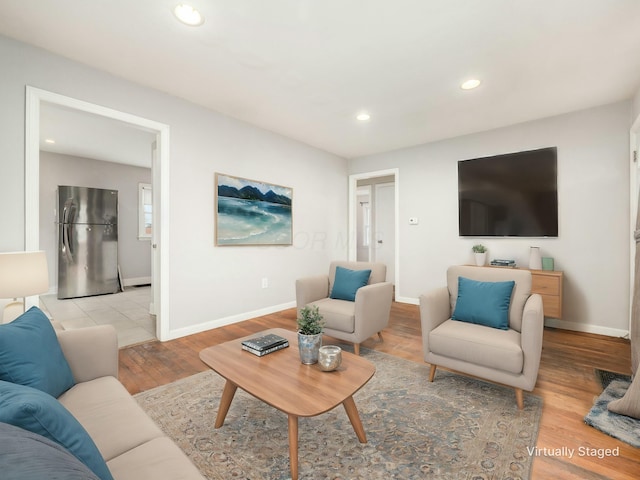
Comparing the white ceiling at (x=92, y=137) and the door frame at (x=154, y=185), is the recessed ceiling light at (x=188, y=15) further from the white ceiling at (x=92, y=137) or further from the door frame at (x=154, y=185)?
the white ceiling at (x=92, y=137)

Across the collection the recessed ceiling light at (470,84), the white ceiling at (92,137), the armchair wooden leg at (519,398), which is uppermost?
the white ceiling at (92,137)

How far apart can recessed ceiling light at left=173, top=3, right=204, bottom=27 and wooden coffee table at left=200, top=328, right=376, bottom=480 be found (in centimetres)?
212

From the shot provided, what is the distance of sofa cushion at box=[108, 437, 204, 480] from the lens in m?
0.86

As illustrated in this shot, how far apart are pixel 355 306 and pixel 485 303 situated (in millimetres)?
1011

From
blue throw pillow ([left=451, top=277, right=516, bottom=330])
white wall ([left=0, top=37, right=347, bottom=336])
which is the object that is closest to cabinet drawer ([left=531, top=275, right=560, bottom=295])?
blue throw pillow ([left=451, top=277, right=516, bottom=330])

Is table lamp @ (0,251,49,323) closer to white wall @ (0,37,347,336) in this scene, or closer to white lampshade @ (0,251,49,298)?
white lampshade @ (0,251,49,298)

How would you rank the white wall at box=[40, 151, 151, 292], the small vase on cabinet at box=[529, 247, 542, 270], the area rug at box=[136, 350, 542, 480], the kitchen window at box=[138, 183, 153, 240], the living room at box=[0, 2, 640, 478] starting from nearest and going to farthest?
the area rug at box=[136, 350, 542, 480]
the living room at box=[0, 2, 640, 478]
the small vase on cabinet at box=[529, 247, 542, 270]
the white wall at box=[40, 151, 151, 292]
the kitchen window at box=[138, 183, 153, 240]

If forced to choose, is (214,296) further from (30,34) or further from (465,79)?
(465,79)

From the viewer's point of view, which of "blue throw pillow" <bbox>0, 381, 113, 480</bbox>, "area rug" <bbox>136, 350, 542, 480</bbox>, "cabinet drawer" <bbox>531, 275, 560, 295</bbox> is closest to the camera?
"blue throw pillow" <bbox>0, 381, 113, 480</bbox>

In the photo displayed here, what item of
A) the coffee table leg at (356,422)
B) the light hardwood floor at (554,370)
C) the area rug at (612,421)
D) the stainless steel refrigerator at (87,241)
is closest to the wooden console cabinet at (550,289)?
the light hardwood floor at (554,370)

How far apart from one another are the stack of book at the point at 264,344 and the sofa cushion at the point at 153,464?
79cm

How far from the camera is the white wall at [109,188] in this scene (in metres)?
5.14

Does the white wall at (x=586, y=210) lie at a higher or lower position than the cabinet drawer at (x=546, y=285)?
higher

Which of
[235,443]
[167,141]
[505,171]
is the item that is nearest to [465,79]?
[505,171]
